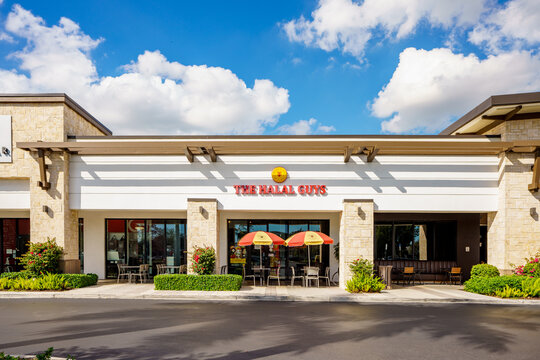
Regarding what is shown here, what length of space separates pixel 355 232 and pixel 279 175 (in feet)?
12.2

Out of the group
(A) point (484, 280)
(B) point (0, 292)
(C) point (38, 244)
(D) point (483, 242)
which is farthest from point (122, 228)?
(D) point (483, 242)

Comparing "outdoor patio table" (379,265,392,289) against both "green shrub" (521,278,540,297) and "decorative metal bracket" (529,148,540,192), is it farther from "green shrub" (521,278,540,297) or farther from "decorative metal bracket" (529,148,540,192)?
"decorative metal bracket" (529,148,540,192)

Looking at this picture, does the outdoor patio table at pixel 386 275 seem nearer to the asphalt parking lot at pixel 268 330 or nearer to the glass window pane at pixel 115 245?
the asphalt parking lot at pixel 268 330

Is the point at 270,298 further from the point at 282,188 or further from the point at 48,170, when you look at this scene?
the point at 48,170

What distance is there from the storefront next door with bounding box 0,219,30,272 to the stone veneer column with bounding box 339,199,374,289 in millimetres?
15089

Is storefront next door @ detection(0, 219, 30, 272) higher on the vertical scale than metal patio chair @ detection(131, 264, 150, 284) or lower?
higher

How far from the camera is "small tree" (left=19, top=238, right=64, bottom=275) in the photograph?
13.5m

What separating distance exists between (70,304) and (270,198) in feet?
25.3

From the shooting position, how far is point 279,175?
46.9ft

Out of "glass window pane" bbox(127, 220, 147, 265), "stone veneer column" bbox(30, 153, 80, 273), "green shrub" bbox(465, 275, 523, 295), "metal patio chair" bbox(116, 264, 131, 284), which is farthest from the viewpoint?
"glass window pane" bbox(127, 220, 147, 265)

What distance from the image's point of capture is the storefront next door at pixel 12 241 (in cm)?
1722

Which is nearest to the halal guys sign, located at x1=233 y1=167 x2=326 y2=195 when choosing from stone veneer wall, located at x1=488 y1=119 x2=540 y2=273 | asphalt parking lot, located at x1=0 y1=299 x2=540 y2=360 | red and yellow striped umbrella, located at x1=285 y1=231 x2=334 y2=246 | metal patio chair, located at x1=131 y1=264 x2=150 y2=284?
red and yellow striped umbrella, located at x1=285 y1=231 x2=334 y2=246

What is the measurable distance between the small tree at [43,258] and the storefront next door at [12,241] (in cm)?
442

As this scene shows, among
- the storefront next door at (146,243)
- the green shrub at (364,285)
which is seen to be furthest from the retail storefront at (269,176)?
the storefront next door at (146,243)
